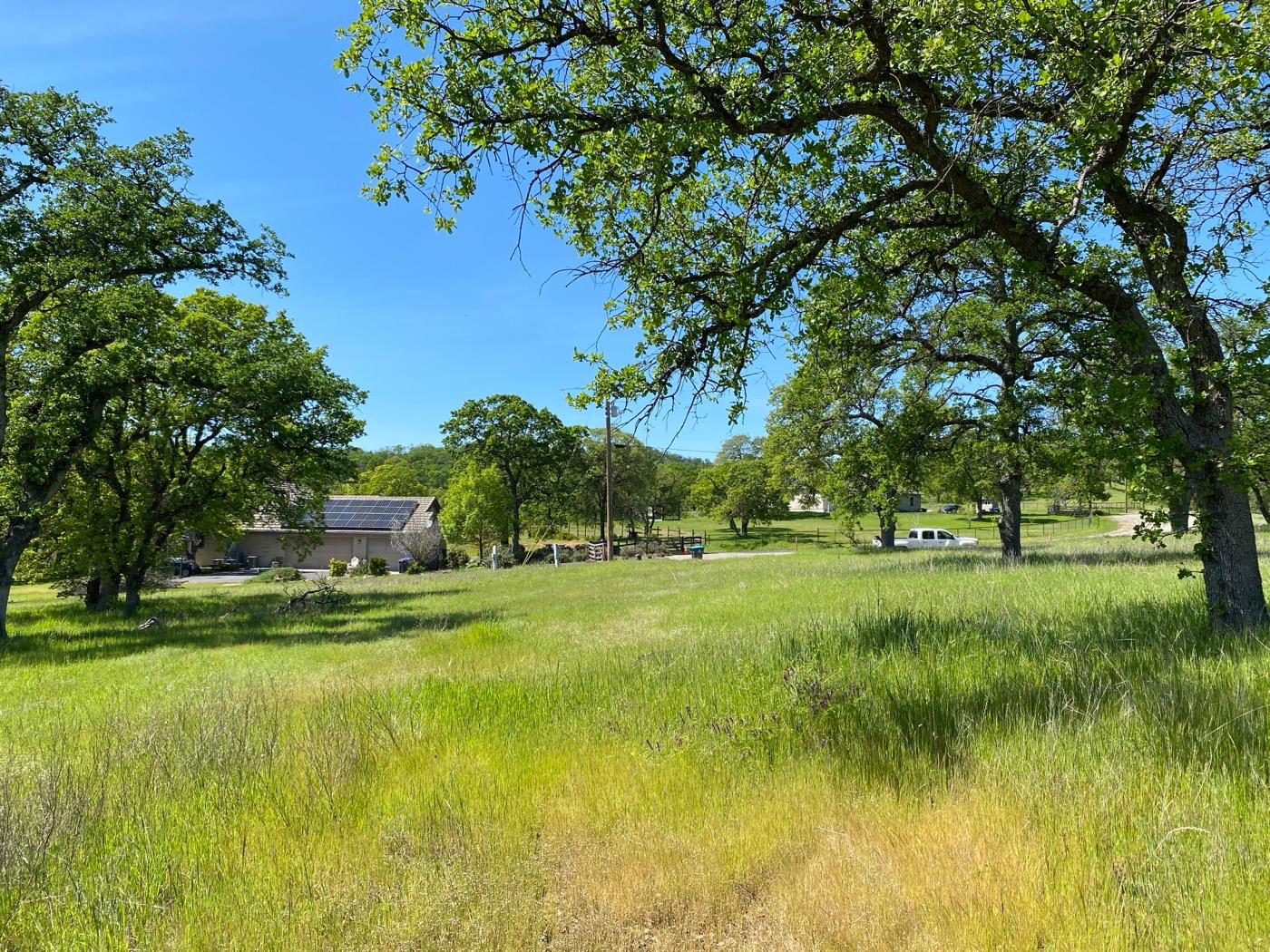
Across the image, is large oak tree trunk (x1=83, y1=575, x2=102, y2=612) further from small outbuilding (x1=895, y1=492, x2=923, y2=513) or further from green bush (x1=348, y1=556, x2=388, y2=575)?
small outbuilding (x1=895, y1=492, x2=923, y2=513)

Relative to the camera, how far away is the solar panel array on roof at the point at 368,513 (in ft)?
187

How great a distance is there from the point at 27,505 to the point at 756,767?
17.4 m

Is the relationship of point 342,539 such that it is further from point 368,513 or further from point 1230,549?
point 1230,549

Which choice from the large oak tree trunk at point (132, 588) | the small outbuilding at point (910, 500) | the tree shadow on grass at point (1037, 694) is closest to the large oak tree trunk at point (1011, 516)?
the small outbuilding at point (910, 500)

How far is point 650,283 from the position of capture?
671 centimetres

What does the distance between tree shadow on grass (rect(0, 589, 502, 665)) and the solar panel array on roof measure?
3309 centimetres

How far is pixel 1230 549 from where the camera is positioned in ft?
21.0

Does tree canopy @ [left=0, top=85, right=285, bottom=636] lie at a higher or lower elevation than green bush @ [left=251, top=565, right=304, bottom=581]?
higher

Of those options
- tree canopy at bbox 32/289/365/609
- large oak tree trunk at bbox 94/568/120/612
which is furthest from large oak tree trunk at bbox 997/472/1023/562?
large oak tree trunk at bbox 94/568/120/612

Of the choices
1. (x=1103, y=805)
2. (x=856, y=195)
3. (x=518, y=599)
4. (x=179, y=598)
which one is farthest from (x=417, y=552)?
(x=1103, y=805)

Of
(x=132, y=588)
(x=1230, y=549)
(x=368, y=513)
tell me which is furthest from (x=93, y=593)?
(x=368, y=513)

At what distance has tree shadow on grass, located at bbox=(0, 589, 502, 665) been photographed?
14.1 m

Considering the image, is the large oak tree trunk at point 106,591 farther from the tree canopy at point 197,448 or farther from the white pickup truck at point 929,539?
the white pickup truck at point 929,539

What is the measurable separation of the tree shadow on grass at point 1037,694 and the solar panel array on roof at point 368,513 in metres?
54.0
